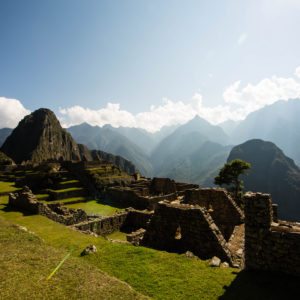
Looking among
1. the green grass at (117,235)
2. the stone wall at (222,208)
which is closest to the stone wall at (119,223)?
the green grass at (117,235)

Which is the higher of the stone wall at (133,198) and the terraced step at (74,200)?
the stone wall at (133,198)

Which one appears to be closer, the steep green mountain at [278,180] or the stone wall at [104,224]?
the stone wall at [104,224]

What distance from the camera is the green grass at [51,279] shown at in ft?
26.0

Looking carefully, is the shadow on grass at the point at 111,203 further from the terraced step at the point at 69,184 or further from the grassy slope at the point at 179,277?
the grassy slope at the point at 179,277

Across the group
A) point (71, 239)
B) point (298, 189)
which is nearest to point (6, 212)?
point (71, 239)

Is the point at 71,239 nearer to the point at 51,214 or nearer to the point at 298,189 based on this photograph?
the point at 51,214

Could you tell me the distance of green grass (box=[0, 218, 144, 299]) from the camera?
26.0 feet

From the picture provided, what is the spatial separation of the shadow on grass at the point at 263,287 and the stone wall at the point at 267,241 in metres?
0.33

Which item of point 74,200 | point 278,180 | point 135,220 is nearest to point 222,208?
point 135,220

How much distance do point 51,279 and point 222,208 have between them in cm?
1539

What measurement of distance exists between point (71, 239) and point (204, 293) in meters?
8.99

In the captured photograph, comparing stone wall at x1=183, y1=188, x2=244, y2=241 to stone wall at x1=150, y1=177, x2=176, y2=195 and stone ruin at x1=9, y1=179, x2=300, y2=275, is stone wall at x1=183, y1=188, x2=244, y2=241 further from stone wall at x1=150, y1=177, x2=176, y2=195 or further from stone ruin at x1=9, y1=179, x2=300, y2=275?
stone wall at x1=150, y1=177, x2=176, y2=195

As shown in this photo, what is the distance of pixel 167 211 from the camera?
1469 centimetres

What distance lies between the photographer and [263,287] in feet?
27.8
